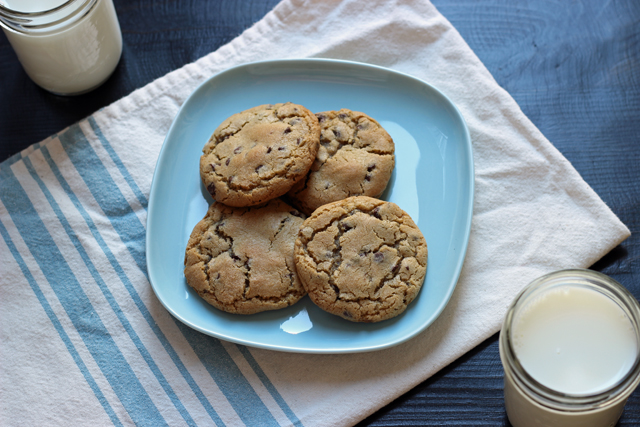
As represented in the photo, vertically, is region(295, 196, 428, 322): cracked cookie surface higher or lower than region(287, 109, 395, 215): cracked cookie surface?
lower

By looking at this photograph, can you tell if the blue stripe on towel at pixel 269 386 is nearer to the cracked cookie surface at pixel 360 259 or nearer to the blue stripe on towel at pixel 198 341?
the blue stripe on towel at pixel 198 341

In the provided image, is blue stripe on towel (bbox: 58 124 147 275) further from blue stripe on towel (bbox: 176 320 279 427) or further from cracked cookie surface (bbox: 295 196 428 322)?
cracked cookie surface (bbox: 295 196 428 322)

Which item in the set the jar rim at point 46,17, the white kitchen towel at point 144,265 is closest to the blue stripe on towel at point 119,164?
the white kitchen towel at point 144,265

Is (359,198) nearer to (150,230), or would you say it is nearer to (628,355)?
(150,230)

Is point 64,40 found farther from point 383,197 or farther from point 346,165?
point 383,197

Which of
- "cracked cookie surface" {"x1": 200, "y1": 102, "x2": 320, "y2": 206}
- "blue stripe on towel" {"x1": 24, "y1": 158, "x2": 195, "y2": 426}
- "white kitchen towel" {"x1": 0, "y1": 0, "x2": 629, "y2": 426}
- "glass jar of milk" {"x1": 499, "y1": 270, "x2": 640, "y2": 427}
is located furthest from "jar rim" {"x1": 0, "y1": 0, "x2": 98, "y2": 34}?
"glass jar of milk" {"x1": 499, "y1": 270, "x2": 640, "y2": 427}
